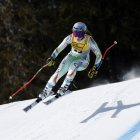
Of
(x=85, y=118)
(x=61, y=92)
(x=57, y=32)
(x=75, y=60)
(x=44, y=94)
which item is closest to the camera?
(x=85, y=118)

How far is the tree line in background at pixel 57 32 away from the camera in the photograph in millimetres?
20484

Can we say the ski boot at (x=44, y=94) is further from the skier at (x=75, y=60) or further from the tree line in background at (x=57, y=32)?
the tree line in background at (x=57, y=32)

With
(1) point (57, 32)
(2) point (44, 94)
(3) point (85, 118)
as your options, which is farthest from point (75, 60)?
(1) point (57, 32)

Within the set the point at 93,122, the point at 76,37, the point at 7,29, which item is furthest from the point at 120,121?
the point at 7,29

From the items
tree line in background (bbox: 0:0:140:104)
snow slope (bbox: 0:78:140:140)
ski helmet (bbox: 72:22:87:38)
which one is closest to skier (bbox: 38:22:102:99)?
ski helmet (bbox: 72:22:87:38)

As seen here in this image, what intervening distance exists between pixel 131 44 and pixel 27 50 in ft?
16.5

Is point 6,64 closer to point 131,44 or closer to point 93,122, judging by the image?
point 131,44

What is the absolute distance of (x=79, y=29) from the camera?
10969 mm

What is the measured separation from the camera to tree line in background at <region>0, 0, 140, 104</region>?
20484mm

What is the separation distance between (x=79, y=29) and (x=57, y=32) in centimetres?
956

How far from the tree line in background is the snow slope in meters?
7.06

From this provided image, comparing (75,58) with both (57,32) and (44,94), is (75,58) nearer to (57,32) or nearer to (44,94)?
(44,94)

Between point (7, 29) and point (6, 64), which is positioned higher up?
point (7, 29)

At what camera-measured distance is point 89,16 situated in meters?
20.5
